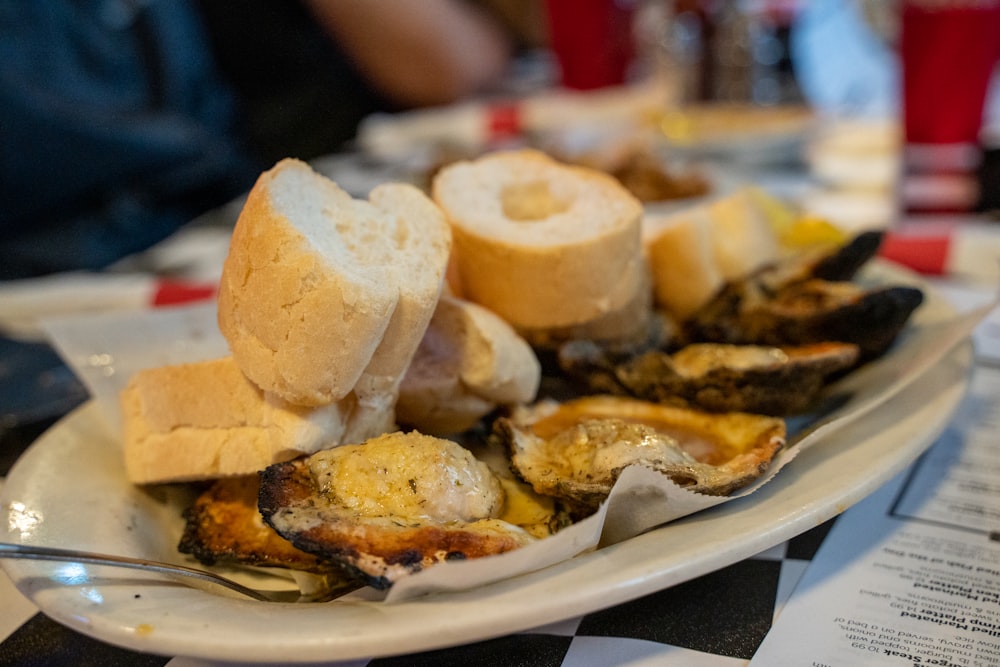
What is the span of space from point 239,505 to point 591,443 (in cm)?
42

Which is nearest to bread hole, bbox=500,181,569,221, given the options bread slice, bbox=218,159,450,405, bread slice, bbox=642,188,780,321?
bread slice, bbox=642,188,780,321

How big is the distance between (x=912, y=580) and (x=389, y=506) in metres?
0.56

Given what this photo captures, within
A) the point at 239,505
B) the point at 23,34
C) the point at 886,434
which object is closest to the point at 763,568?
the point at 886,434

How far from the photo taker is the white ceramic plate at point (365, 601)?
0.66 meters

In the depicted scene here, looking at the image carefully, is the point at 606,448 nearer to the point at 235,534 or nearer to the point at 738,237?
the point at 235,534

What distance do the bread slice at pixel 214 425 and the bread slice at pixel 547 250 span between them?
272mm

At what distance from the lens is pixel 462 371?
1000 mm

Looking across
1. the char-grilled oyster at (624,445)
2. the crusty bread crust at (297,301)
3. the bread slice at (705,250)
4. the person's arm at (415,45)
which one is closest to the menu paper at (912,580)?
the char-grilled oyster at (624,445)

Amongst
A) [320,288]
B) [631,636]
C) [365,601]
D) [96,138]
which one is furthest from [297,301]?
[96,138]

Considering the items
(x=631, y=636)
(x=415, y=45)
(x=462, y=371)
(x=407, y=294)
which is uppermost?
(x=407, y=294)

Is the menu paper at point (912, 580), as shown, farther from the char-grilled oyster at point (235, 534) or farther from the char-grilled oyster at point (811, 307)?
the char-grilled oyster at point (235, 534)

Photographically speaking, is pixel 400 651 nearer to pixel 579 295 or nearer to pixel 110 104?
pixel 579 295

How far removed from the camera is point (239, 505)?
3.09ft

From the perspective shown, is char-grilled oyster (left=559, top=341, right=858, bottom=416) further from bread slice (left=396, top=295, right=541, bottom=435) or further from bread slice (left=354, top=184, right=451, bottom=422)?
bread slice (left=354, top=184, right=451, bottom=422)
